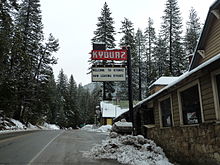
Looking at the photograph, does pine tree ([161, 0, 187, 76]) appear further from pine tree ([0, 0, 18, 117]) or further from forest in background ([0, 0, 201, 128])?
pine tree ([0, 0, 18, 117])

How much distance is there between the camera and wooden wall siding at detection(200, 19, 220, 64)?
12.0m

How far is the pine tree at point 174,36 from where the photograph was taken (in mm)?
43178

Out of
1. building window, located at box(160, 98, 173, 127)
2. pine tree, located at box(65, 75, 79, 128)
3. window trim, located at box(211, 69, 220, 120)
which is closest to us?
window trim, located at box(211, 69, 220, 120)

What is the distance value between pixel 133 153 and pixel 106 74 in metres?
5.96

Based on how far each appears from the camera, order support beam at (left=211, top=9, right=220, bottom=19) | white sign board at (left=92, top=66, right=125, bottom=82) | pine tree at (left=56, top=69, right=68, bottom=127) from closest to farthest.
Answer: support beam at (left=211, top=9, right=220, bottom=19), white sign board at (left=92, top=66, right=125, bottom=82), pine tree at (left=56, top=69, right=68, bottom=127)

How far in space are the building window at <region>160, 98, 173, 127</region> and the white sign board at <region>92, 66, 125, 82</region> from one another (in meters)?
3.66

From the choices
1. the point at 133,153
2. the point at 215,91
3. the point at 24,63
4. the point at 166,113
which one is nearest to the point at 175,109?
the point at 166,113

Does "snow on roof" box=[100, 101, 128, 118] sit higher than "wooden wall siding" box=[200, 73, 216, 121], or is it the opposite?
"snow on roof" box=[100, 101, 128, 118]

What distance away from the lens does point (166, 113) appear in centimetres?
1070

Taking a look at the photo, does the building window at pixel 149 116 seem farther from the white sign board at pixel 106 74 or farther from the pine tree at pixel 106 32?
the pine tree at pixel 106 32

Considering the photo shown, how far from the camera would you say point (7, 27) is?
1959 cm

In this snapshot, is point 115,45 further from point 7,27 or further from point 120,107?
point 7,27

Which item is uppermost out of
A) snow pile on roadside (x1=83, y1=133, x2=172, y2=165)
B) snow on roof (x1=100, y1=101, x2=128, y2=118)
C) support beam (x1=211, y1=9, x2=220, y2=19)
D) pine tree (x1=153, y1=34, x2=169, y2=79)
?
pine tree (x1=153, y1=34, x2=169, y2=79)

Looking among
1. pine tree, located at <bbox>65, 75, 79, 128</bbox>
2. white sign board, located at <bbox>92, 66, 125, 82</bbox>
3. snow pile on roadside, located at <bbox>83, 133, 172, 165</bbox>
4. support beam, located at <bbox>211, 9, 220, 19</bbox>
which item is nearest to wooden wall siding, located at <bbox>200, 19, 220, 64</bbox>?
support beam, located at <bbox>211, 9, 220, 19</bbox>
